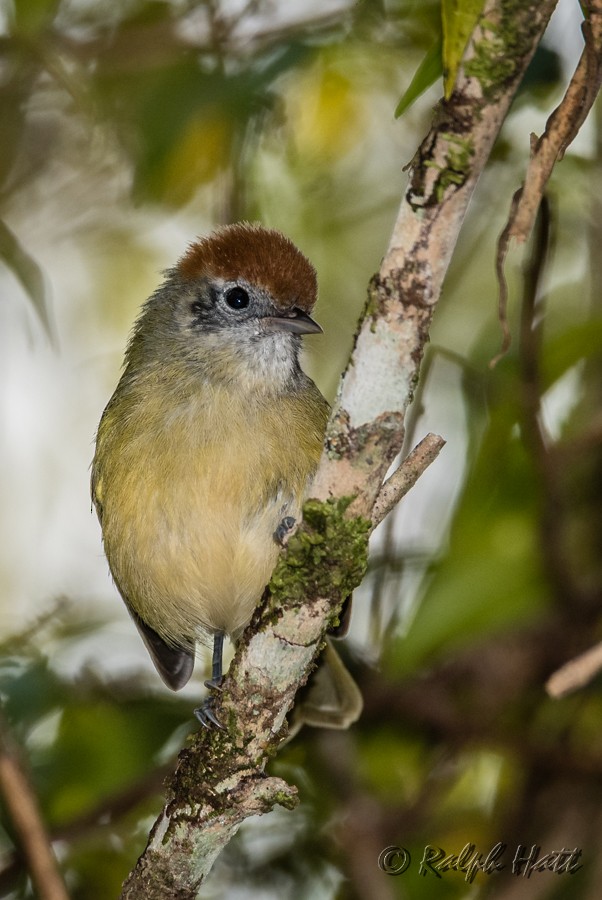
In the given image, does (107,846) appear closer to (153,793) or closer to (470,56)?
(153,793)

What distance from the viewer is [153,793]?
3982mm

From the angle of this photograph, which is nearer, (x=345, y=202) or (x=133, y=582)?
(x=133, y=582)

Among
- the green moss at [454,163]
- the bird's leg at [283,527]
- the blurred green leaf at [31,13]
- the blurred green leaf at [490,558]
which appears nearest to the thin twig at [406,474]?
the green moss at [454,163]

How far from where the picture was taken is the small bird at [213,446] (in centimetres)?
325

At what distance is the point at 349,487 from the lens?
7.28 ft

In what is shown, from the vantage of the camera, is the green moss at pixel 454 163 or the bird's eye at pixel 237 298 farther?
the bird's eye at pixel 237 298

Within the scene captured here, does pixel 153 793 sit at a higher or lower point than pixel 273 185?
lower

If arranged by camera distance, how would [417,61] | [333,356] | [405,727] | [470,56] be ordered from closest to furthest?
[470,56] → [405,727] → [417,61] → [333,356]

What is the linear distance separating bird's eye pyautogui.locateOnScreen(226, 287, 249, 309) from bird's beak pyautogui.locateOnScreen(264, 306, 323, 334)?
119mm

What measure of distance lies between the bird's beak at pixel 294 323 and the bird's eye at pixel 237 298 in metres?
0.12

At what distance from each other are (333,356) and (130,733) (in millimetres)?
2234

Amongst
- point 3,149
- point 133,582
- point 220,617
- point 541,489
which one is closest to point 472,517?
point 541,489

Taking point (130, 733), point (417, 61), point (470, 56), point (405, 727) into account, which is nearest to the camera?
point (470, 56)

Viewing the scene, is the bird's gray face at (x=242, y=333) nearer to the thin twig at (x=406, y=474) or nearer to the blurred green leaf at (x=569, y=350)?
the blurred green leaf at (x=569, y=350)
